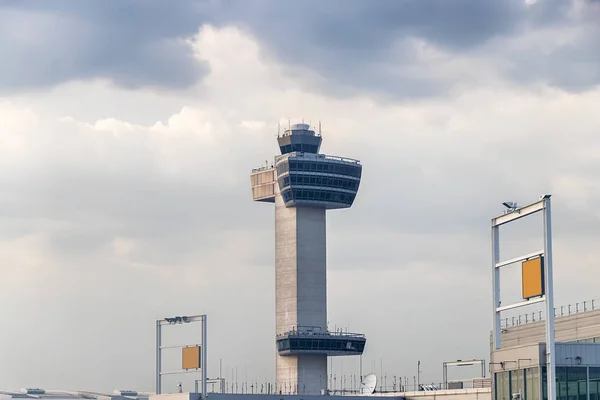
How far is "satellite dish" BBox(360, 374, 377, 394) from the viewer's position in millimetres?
176500

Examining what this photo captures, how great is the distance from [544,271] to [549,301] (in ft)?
7.87

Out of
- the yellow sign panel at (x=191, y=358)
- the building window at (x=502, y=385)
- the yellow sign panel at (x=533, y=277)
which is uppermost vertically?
the yellow sign panel at (x=533, y=277)

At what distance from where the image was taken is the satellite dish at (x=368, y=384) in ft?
579

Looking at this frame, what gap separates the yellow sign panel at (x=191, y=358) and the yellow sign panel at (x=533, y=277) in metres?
79.9

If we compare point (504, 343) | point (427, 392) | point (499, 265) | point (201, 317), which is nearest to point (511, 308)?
point (499, 265)

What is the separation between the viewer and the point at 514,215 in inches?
3784

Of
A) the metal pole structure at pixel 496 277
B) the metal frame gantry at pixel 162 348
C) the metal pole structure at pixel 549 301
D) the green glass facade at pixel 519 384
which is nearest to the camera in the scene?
the metal pole structure at pixel 549 301

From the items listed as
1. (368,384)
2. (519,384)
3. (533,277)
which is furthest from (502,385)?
(368,384)

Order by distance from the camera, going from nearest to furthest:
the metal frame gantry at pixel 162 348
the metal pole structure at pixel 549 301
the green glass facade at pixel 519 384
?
1. the metal pole structure at pixel 549 301
2. the green glass facade at pixel 519 384
3. the metal frame gantry at pixel 162 348

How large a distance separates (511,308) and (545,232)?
28.0 feet

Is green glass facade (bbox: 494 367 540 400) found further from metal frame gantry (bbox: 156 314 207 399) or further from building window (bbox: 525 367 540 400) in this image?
metal frame gantry (bbox: 156 314 207 399)

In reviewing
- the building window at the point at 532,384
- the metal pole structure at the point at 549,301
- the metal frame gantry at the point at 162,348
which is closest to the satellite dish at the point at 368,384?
the metal frame gantry at the point at 162,348

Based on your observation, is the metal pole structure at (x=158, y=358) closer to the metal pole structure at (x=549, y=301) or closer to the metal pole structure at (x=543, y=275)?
the metal pole structure at (x=543, y=275)

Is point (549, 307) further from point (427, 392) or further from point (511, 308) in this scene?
point (427, 392)
